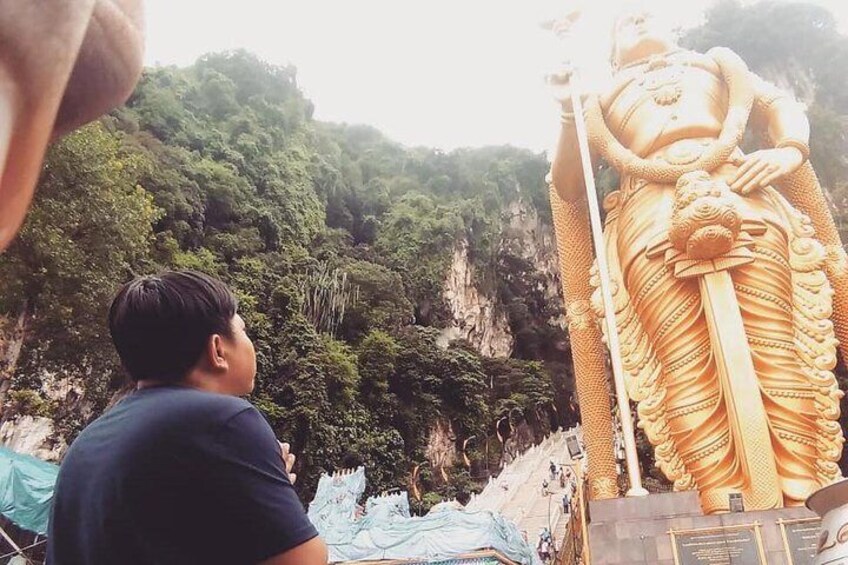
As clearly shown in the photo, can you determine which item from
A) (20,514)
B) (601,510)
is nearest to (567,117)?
(601,510)

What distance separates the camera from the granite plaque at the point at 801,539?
Result: 11.9 ft

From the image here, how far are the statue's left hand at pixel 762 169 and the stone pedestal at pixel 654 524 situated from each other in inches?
90.3

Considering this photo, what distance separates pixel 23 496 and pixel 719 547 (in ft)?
22.6

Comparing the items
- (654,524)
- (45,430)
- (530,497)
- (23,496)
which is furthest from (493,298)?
(654,524)

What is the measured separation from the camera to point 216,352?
31.7 inches

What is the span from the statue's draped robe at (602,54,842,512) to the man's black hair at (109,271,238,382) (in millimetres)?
4245

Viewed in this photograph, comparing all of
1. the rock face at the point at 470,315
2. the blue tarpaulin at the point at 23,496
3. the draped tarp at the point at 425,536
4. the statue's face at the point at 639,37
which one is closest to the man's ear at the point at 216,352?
the statue's face at the point at 639,37

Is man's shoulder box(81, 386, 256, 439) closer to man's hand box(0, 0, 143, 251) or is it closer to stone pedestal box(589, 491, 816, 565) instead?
man's hand box(0, 0, 143, 251)

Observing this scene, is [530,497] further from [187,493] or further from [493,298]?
[187,493]

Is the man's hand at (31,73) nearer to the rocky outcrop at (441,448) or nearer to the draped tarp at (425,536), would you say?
the draped tarp at (425,536)

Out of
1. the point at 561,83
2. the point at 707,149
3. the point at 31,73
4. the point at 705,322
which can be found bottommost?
the point at 31,73

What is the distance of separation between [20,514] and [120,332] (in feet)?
26.4

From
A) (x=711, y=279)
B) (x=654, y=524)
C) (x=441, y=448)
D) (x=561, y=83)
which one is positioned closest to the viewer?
(x=654, y=524)

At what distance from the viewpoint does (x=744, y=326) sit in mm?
4852
